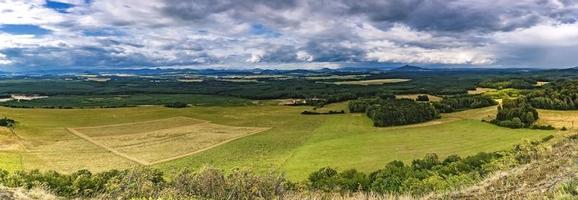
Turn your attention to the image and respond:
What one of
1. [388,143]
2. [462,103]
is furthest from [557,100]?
[388,143]

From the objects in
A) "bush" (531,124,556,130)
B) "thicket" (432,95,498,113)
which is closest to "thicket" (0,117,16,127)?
"thicket" (432,95,498,113)

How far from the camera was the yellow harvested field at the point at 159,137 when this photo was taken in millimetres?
79812

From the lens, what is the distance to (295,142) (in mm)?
89250

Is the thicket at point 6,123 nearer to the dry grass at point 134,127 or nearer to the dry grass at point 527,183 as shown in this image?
the dry grass at point 134,127

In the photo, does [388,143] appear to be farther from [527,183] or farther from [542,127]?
[527,183]

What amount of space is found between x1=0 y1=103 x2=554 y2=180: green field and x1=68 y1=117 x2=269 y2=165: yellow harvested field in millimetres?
2880

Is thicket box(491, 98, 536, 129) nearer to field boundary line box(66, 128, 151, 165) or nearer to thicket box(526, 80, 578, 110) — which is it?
thicket box(526, 80, 578, 110)

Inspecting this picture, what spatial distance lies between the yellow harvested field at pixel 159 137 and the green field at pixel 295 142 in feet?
9.45

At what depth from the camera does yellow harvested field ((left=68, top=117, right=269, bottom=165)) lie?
262 feet

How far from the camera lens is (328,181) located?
54.2 meters

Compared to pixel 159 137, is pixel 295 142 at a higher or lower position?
lower

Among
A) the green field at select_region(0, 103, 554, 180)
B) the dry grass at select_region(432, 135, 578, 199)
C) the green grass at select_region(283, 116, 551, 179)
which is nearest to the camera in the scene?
the dry grass at select_region(432, 135, 578, 199)

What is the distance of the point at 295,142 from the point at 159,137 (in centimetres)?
2868

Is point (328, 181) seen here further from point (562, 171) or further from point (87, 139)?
point (87, 139)
